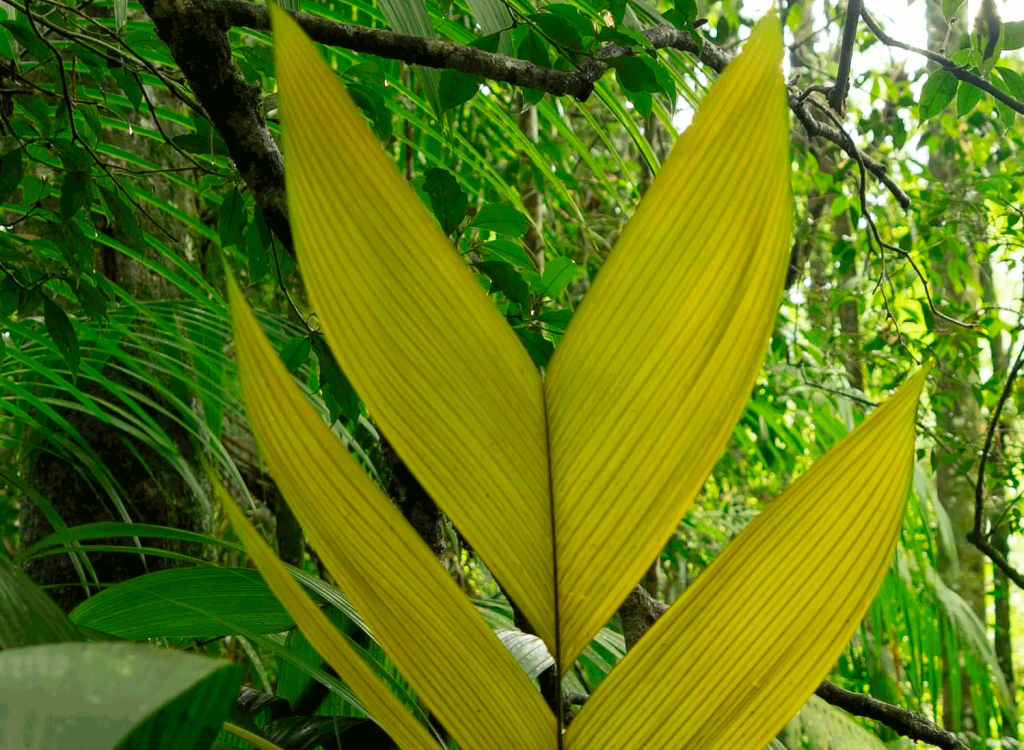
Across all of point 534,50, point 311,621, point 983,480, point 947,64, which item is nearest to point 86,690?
point 311,621

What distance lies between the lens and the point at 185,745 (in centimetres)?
15

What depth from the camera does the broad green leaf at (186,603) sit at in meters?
0.33

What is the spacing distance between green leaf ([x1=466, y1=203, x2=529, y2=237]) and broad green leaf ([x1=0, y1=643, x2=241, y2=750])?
331 mm

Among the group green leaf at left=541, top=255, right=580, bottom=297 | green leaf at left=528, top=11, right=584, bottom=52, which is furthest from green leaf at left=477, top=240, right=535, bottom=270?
green leaf at left=528, top=11, right=584, bottom=52

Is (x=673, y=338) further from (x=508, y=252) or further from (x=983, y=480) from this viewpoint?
(x=983, y=480)

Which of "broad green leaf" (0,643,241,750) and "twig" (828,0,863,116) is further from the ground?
"twig" (828,0,863,116)

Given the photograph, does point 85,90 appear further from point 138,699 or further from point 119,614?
point 138,699

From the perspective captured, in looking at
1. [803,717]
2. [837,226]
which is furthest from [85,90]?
[837,226]

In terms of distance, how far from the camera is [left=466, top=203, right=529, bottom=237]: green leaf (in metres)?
0.43

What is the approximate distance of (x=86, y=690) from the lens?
0.34ft

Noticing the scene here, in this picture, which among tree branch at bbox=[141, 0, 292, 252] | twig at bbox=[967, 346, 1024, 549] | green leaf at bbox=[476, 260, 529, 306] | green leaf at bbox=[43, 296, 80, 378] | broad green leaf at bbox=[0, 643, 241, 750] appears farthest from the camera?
twig at bbox=[967, 346, 1024, 549]

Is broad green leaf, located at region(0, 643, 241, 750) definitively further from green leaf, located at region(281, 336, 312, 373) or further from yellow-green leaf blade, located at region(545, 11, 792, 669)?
green leaf, located at region(281, 336, 312, 373)

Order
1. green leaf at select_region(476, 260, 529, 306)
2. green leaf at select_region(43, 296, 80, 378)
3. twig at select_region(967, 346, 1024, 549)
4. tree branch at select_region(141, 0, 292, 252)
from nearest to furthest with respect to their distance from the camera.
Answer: tree branch at select_region(141, 0, 292, 252), green leaf at select_region(476, 260, 529, 306), green leaf at select_region(43, 296, 80, 378), twig at select_region(967, 346, 1024, 549)

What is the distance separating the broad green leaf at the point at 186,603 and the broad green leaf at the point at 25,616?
13 centimetres
